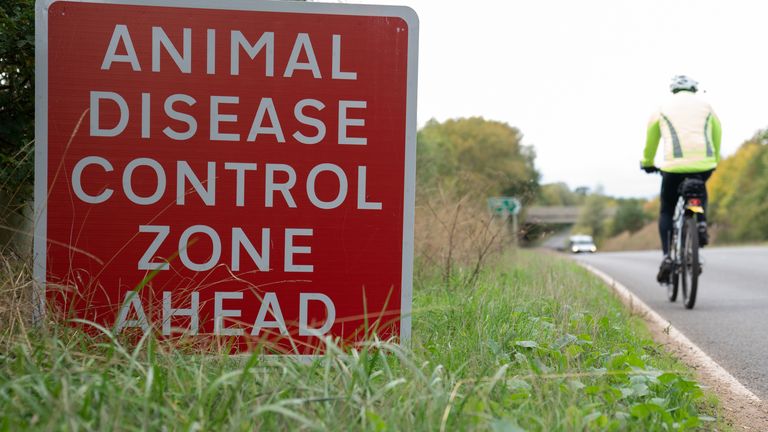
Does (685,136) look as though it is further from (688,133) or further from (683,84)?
(683,84)

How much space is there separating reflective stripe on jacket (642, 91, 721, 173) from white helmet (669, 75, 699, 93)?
5cm

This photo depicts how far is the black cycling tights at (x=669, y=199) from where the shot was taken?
6836mm

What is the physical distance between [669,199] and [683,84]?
3.33ft

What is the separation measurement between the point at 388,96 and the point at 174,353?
1276 millimetres

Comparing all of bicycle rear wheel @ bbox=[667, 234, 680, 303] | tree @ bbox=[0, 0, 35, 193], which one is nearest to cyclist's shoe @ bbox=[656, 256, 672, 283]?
bicycle rear wheel @ bbox=[667, 234, 680, 303]

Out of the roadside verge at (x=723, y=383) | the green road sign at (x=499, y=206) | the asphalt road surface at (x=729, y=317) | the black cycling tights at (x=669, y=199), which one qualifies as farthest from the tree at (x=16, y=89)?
the black cycling tights at (x=669, y=199)

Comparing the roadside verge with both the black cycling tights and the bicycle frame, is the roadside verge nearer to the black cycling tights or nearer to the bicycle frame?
the bicycle frame

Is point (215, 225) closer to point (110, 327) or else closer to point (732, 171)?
point (110, 327)

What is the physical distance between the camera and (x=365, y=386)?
7.66 feet

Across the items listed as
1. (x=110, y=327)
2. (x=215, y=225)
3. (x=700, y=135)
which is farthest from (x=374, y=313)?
(x=700, y=135)

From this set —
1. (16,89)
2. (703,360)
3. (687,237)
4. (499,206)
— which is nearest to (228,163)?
(16,89)

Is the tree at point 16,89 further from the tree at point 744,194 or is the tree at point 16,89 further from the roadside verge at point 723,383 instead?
the tree at point 744,194

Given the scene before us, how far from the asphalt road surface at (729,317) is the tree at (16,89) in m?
3.78

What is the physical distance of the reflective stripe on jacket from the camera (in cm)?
676
